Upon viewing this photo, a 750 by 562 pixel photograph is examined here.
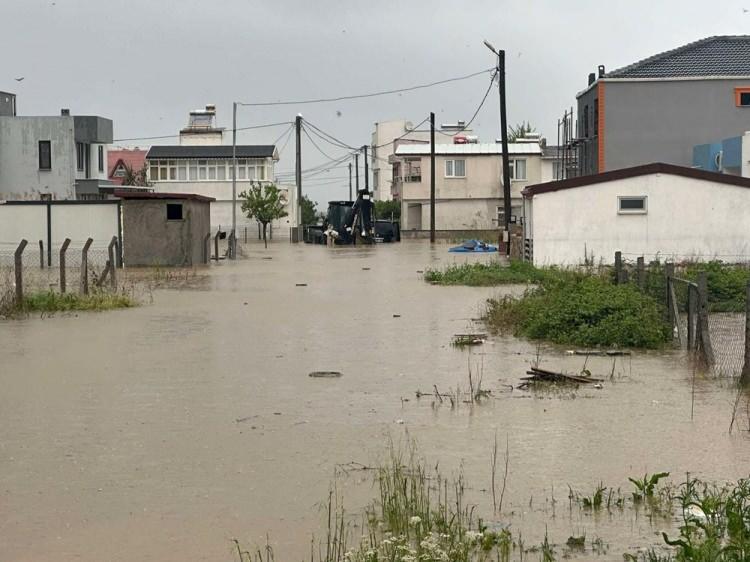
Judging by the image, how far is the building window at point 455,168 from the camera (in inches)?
3223

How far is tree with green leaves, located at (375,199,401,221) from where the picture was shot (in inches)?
3733

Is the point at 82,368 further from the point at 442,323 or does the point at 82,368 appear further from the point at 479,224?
the point at 479,224

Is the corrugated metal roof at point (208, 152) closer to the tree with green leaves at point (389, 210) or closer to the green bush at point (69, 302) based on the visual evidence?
the tree with green leaves at point (389, 210)

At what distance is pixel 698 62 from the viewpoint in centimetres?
5259

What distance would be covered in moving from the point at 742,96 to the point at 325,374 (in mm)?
39892

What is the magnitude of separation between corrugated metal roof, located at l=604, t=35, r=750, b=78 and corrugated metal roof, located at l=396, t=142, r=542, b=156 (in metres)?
28.5

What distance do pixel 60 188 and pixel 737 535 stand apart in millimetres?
58399

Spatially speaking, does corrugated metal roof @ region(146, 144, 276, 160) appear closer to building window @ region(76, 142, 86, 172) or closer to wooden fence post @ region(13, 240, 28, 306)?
building window @ region(76, 142, 86, 172)

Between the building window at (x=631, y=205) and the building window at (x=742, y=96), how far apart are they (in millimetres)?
17970

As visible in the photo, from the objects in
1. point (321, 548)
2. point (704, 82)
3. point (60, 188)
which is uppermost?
point (704, 82)

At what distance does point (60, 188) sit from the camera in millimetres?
62625

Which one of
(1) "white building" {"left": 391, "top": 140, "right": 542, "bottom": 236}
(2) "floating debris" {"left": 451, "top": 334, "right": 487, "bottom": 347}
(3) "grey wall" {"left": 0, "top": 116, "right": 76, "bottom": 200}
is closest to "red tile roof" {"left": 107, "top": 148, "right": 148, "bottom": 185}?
(1) "white building" {"left": 391, "top": 140, "right": 542, "bottom": 236}

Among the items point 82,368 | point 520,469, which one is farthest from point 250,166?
point 520,469

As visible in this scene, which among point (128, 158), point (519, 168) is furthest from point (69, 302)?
point (128, 158)
